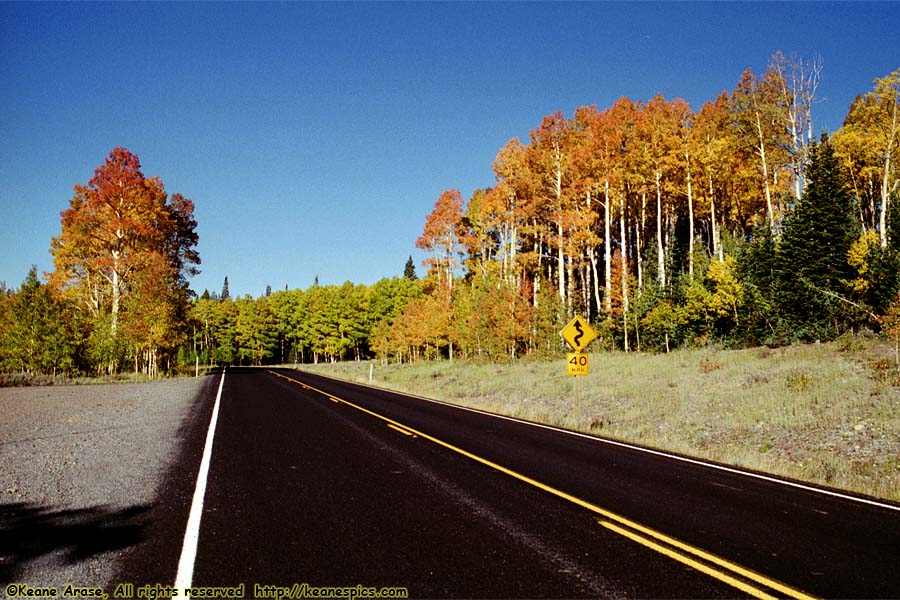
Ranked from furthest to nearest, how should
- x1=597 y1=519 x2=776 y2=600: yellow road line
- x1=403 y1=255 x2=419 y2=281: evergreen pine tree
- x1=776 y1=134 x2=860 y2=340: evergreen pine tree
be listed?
x1=403 y1=255 x2=419 y2=281: evergreen pine tree < x1=776 y1=134 x2=860 y2=340: evergreen pine tree < x1=597 y1=519 x2=776 y2=600: yellow road line

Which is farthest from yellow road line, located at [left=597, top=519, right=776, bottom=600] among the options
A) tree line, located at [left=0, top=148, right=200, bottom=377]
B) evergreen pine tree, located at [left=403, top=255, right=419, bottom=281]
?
evergreen pine tree, located at [left=403, top=255, right=419, bottom=281]

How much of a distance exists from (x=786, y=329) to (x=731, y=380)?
11.4 metres

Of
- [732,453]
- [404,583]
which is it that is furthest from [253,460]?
[732,453]

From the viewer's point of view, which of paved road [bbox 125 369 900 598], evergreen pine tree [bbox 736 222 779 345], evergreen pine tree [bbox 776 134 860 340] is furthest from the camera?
evergreen pine tree [bbox 736 222 779 345]

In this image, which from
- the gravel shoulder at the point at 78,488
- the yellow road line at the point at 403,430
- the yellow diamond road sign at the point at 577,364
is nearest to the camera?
the gravel shoulder at the point at 78,488

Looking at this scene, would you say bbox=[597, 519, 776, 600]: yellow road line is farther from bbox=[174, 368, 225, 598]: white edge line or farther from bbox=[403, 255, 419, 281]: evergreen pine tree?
bbox=[403, 255, 419, 281]: evergreen pine tree

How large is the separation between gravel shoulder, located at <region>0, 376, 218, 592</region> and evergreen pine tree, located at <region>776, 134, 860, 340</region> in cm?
2894

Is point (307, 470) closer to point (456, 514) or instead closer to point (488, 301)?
point (456, 514)

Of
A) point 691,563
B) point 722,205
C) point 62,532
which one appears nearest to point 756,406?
point 691,563

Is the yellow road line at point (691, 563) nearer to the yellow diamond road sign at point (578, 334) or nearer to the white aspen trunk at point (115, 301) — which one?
the yellow diamond road sign at point (578, 334)

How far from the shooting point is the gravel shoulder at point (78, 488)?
4184mm

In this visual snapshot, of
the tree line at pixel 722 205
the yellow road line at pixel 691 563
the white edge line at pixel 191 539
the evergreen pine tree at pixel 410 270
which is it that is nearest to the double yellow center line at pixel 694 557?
the yellow road line at pixel 691 563

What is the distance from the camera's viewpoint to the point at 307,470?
7.63 m

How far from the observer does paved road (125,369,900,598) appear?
3896mm
